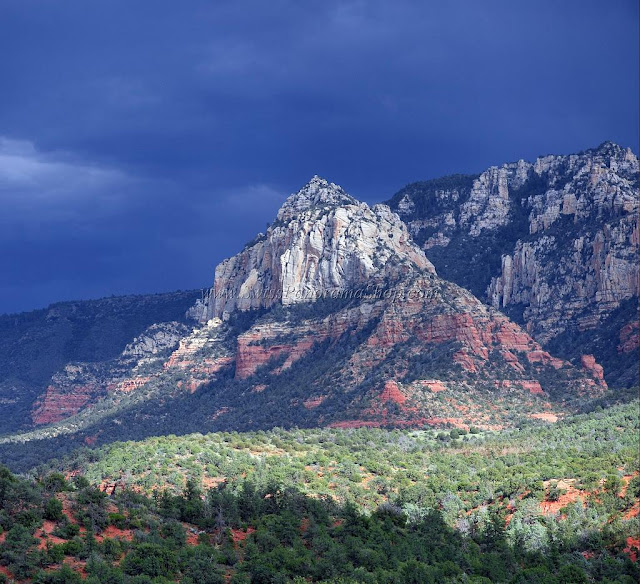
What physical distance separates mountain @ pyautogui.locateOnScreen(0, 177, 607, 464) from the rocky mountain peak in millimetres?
372

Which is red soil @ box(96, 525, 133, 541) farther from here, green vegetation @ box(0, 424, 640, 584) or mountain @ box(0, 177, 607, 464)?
mountain @ box(0, 177, 607, 464)

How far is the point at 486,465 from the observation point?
103562 millimetres

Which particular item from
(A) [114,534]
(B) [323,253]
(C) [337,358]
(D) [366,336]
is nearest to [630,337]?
(D) [366,336]

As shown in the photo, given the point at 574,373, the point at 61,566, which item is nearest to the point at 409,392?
the point at 574,373

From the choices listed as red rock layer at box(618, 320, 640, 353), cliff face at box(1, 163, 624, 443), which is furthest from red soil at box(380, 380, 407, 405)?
red rock layer at box(618, 320, 640, 353)

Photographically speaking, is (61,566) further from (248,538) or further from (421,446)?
(421,446)

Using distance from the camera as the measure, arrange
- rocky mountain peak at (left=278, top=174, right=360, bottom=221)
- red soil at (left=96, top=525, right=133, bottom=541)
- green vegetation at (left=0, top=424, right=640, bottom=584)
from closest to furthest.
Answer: green vegetation at (left=0, top=424, right=640, bottom=584) → red soil at (left=96, top=525, right=133, bottom=541) → rocky mountain peak at (left=278, top=174, right=360, bottom=221)

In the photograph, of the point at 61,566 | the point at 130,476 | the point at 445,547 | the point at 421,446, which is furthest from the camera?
the point at 421,446

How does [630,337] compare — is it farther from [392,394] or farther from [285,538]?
[285,538]

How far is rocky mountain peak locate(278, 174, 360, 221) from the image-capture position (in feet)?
623

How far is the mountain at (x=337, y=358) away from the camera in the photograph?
14150 centimetres

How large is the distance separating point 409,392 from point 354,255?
38.9 metres

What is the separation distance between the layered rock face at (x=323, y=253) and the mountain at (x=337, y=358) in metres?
0.22

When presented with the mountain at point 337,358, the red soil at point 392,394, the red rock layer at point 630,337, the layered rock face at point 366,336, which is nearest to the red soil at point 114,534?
the mountain at point 337,358
